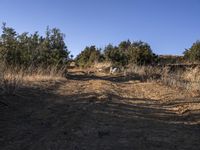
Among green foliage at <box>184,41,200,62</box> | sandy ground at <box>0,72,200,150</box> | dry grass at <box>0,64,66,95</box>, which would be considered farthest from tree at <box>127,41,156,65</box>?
sandy ground at <box>0,72,200,150</box>

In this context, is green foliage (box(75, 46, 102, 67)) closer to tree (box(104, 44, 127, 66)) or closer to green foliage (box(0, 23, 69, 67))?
tree (box(104, 44, 127, 66))

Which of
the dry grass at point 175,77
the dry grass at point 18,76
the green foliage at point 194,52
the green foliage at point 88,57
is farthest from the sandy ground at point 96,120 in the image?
the green foliage at point 194,52

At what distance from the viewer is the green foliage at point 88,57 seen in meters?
31.6

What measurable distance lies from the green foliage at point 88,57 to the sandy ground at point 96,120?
57.8ft

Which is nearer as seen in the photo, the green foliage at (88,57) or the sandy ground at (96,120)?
the sandy ground at (96,120)

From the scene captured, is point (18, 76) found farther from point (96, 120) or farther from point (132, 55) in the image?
point (132, 55)

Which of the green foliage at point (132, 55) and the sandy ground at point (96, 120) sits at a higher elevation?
the green foliage at point (132, 55)

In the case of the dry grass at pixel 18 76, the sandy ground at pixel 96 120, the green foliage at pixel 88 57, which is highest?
the green foliage at pixel 88 57

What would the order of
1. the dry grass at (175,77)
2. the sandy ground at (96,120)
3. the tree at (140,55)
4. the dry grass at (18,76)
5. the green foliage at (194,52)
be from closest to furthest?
the sandy ground at (96,120), the dry grass at (18,76), the dry grass at (175,77), the tree at (140,55), the green foliage at (194,52)

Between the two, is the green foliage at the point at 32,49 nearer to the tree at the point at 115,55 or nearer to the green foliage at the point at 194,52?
the tree at the point at 115,55

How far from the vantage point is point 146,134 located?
314 inches

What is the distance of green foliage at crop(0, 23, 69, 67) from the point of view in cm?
1897

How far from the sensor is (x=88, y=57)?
33875 mm

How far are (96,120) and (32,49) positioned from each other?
1295 centimetres
